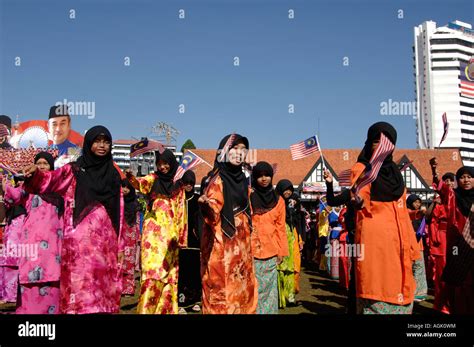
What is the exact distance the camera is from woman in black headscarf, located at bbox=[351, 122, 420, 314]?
432 centimetres

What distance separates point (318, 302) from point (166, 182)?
13.1 feet

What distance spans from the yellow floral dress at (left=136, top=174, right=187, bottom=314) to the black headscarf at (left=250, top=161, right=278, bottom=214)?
94 cm

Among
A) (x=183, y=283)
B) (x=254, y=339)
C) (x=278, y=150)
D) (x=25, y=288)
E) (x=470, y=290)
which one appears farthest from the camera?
(x=278, y=150)

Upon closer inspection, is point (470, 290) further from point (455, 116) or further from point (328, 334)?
point (455, 116)

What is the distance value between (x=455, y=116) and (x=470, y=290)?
103981 mm

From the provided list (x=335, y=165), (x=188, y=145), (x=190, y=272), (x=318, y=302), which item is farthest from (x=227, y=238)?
(x=188, y=145)

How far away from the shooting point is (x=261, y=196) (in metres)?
6.29

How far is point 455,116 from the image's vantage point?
327 ft

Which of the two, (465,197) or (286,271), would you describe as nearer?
(465,197)

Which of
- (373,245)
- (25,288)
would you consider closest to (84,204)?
(25,288)

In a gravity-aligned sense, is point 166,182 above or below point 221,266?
above

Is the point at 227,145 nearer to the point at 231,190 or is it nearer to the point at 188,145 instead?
the point at 231,190

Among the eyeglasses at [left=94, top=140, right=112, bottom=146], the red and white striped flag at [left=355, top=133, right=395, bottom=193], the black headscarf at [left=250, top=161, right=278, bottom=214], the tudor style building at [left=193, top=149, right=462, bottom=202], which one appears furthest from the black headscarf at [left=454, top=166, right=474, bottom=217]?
the tudor style building at [left=193, top=149, right=462, bottom=202]

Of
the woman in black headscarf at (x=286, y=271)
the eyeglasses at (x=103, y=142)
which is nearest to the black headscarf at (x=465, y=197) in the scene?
the woman in black headscarf at (x=286, y=271)
